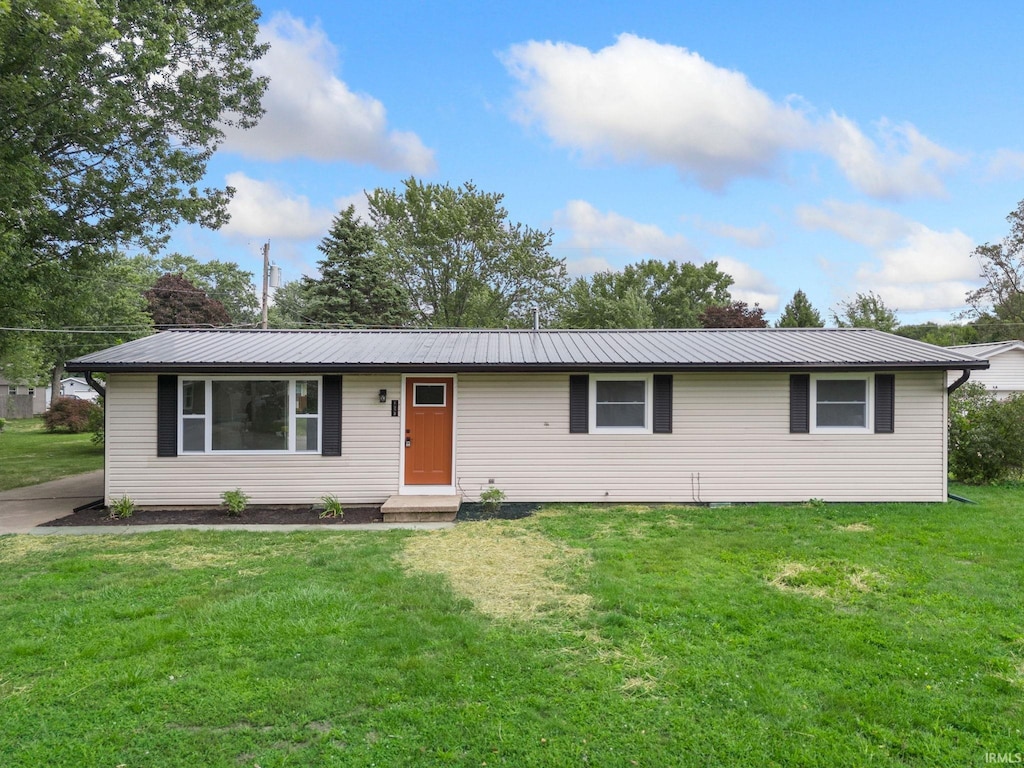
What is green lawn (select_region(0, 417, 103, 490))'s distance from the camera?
39.7ft

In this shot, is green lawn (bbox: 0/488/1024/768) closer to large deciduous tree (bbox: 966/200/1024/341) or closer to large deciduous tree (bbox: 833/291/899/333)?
large deciduous tree (bbox: 833/291/899/333)

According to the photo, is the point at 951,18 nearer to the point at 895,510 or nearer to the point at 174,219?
the point at 895,510

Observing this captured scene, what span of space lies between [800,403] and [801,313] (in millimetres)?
30474

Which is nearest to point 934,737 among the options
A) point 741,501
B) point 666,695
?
point 666,695

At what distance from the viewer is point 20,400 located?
1407 inches

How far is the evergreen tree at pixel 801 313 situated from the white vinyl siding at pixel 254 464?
108ft

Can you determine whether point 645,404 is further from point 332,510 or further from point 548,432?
point 332,510

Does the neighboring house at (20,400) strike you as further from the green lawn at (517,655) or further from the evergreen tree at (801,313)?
the evergreen tree at (801,313)

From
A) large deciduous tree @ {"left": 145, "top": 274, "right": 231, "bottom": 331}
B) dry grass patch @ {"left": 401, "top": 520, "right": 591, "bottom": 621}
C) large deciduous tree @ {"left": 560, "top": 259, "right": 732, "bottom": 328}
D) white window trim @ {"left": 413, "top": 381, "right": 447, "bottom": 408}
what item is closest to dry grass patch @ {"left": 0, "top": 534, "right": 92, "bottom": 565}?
dry grass patch @ {"left": 401, "top": 520, "right": 591, "bottom": 621}

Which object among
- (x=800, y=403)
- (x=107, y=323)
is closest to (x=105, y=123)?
(x=800, y=403)

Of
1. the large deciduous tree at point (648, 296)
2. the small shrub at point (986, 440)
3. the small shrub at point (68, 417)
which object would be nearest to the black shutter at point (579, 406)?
the small shrub at point (986, 440)

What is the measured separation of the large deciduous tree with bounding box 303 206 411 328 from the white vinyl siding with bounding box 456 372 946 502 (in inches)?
722

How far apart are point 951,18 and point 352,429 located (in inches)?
521

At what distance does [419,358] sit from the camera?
343 inches
